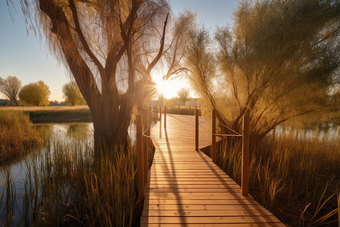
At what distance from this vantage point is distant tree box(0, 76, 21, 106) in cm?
3484

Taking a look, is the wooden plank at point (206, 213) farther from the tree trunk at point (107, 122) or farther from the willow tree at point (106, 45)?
the willow tree at point (106, 45)

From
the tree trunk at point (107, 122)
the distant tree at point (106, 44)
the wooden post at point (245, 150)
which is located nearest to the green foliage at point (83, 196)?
the tree trunk at point (107, 122)

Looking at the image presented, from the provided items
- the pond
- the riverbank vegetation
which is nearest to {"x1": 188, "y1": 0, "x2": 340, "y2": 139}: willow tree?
the riverbank vegetation

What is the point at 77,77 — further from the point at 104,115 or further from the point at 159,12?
the point at 159,12

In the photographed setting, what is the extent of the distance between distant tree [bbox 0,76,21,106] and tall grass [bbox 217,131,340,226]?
47.2 metres

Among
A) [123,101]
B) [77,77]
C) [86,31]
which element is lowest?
[123,101]

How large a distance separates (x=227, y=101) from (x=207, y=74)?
1.09 m

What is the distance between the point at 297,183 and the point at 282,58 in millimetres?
2646

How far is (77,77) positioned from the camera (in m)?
4.09

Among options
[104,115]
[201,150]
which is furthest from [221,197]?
[104,115]

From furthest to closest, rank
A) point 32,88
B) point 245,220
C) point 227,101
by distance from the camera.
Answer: point 32,88 → point 227,101 → point 245,220

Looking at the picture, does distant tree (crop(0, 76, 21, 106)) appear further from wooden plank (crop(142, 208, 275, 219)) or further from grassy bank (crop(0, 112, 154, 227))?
wooden plank (crop(142, 208, 275, 219))

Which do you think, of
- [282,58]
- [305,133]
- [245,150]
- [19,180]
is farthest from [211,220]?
[305,133]

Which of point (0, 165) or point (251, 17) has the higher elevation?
point (251, 17)
